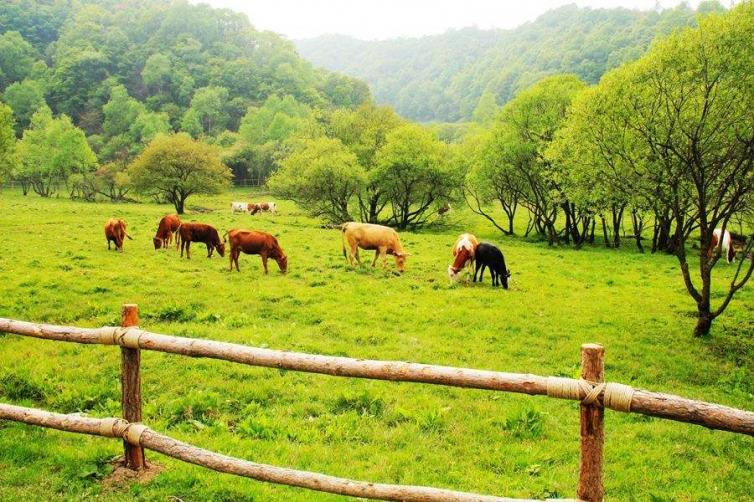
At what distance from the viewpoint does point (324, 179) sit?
40.2 m

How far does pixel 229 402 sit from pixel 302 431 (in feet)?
5.41

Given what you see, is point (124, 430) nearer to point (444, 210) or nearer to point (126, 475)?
point (126, 475)

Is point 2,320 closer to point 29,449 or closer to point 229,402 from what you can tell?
point 29,449

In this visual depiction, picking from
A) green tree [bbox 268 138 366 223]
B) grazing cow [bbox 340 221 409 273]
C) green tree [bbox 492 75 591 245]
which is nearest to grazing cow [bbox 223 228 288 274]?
grazing cow [bbox 340 221 409 273]

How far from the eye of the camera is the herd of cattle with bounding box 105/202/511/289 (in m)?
19.2

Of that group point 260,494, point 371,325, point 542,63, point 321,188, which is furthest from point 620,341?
point 542,63

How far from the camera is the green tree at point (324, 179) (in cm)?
3991

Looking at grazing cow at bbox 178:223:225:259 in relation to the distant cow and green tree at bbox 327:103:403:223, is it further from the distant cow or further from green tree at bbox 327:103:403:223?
the distant cow

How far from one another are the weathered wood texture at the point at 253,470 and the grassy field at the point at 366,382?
20.6 inches

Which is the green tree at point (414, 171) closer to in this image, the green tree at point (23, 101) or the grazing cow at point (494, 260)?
the grazing cow at point (494, 260)

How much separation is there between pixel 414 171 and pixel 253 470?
37205 mm

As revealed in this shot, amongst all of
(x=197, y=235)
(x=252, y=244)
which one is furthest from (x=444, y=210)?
(x=252, y=244)

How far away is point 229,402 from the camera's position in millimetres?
8094

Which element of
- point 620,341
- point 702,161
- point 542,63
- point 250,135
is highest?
point 542,63
